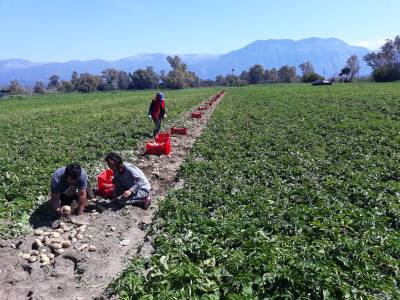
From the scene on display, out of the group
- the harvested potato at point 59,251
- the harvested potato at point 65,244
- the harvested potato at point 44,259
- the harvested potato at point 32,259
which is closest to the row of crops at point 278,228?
the harvested potato at point 65,244

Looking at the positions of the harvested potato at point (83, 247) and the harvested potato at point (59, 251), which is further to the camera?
the harvested potato at point (83, 247)

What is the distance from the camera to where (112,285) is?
6.08 m

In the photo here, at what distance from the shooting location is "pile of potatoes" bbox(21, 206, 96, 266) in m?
7.30

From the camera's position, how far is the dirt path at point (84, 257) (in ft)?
21.0

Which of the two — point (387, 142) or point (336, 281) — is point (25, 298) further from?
point (387, 142)

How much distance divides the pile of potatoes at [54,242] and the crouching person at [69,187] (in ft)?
1.75

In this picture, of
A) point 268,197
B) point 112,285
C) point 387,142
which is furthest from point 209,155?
point 112,285

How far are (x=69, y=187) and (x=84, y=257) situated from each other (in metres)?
2.10

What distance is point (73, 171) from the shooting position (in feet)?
28.1

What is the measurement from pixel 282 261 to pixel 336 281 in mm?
813

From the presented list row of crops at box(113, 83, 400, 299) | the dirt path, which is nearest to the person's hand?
the dirt path

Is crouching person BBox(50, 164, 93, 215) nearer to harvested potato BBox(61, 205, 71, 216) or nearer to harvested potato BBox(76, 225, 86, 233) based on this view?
harvested potato BBox(61, 205, 71, 216)

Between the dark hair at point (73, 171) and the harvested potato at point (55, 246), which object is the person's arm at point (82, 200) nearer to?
the dark hair at point (73, 171)

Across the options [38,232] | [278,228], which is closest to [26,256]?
[38,232]
